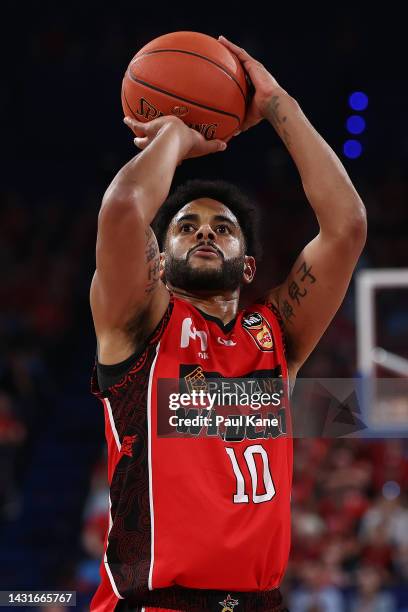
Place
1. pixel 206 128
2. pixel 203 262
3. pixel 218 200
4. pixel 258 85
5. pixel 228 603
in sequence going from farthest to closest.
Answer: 1. pixel 218 200
2. pixel 258 85
3. pixel 206 128
4. pixel 203 262
5. pixel 228 603

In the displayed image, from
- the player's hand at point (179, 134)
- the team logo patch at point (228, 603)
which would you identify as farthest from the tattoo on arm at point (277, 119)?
the team logo patch at point (228, 603)

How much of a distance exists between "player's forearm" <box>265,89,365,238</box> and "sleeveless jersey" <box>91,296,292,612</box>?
1.77 ft

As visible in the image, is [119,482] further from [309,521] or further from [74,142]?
[74,142]

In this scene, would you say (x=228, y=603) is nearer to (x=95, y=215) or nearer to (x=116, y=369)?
(x=116, y=369)

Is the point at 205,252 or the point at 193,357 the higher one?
the point at 205,252

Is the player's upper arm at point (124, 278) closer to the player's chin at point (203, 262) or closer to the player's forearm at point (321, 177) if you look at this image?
the player's chin at point (203, 262)

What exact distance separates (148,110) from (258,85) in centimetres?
38

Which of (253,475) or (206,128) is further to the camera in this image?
(206,128)

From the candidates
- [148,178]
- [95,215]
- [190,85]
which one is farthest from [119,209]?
[95,215]

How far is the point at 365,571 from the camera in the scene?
7164 mm

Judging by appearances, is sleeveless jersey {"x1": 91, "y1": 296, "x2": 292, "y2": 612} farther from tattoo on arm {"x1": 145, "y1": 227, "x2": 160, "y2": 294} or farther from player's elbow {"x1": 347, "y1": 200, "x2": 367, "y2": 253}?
player's elbow {"x1": 347, "y1": 200, "x2": 367, "y2": 253}

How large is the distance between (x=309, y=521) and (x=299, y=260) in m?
5.13

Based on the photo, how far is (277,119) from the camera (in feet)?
10.4

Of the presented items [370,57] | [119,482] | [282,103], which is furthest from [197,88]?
[370,57]
